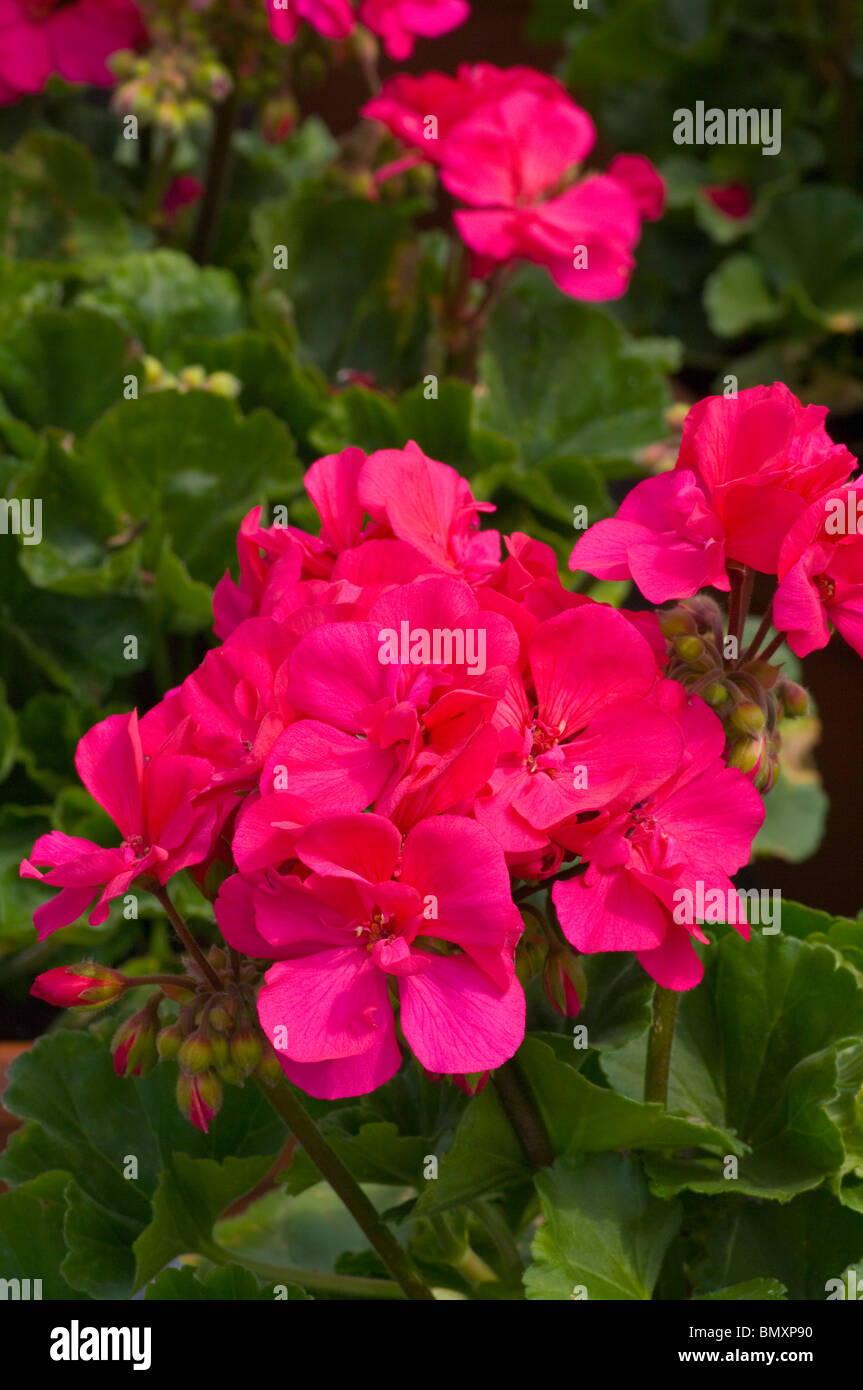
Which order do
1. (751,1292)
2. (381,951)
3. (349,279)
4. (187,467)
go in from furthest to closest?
(349,279)
(187,467)
(751,1292)
(381,951)

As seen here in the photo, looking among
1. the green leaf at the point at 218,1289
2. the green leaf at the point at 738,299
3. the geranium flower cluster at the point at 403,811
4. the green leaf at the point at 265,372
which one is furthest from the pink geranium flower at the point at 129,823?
the green leaf at the point at 738,299

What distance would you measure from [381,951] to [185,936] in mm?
99

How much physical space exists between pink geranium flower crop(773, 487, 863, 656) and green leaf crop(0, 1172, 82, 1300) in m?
0.46

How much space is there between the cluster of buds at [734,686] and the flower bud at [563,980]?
0.10 m

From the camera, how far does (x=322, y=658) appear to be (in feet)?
1.69

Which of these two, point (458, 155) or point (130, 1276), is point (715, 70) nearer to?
point (458, 155)

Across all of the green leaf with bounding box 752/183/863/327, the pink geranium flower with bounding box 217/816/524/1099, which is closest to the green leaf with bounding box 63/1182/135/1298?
the pink geranium flower with bounding box 217/816/524/1099

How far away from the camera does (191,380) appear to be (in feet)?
4.05

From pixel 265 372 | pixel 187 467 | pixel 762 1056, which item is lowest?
pixel 762 1056

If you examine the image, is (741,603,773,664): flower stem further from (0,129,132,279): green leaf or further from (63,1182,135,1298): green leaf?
(0,129,132,279): green leaf

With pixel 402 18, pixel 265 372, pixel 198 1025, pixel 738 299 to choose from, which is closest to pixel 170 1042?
pixel 198 1025

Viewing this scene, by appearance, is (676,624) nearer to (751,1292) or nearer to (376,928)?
(376,928)

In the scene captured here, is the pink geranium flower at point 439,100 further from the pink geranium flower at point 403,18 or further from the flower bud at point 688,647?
the flower bud at point 688,647

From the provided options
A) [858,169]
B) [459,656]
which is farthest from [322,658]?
[858,169]
